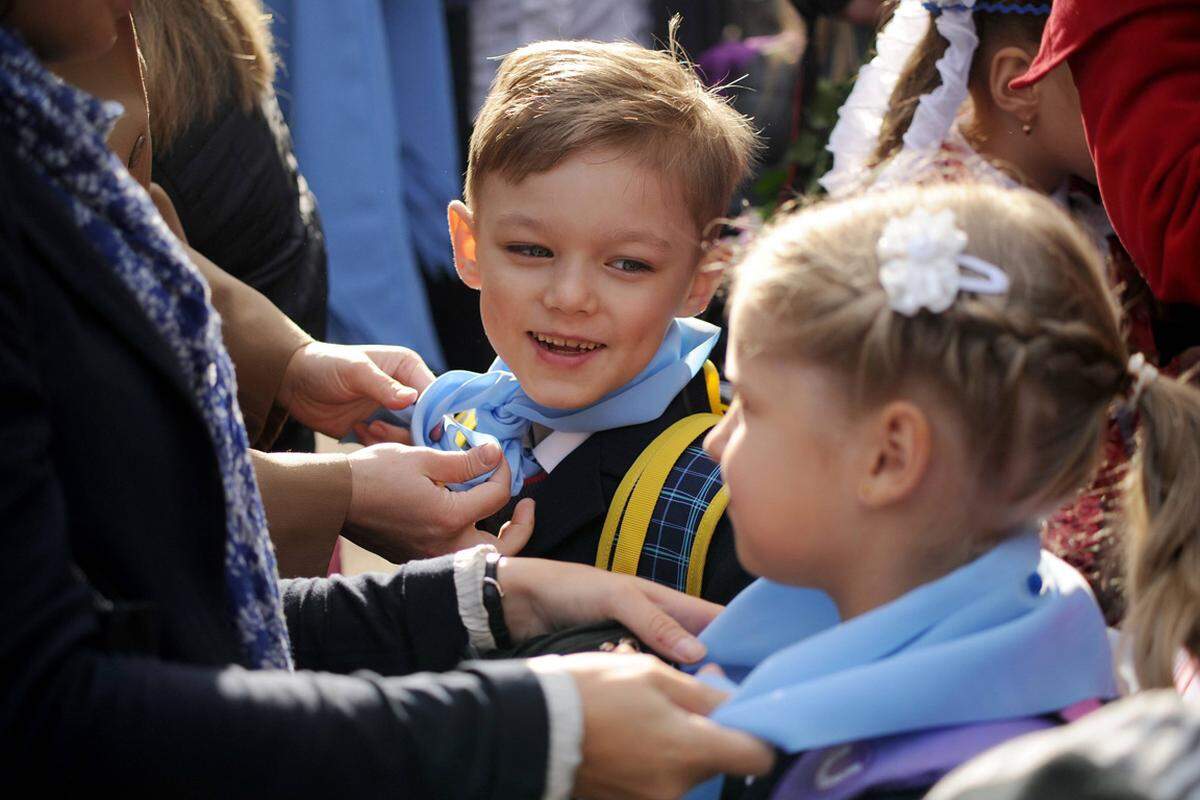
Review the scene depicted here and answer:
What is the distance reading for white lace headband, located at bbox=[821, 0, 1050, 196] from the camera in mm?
2596

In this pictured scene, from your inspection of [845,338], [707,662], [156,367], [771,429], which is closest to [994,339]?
[845,338]

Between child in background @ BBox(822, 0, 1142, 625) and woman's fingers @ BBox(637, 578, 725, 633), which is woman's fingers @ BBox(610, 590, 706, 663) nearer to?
woman's fingers @ BBox(637, 578, 725, 633)

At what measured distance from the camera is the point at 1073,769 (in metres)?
0.91

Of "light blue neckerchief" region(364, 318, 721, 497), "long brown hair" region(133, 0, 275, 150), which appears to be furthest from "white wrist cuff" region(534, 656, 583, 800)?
"long brown hair" region(133, 0, 275, 150)

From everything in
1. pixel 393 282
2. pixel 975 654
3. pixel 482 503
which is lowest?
pixel 393 282

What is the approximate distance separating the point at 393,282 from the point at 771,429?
297 centimetres

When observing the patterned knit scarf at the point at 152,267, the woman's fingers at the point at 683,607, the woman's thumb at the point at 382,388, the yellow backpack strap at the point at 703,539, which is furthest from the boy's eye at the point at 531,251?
the patterned knit scarf at the point at 152,267

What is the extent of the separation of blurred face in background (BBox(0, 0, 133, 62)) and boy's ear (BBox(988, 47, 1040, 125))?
1667mm

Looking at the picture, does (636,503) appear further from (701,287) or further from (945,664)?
(945,664)

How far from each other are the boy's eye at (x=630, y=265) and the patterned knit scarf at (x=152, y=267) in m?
0.82

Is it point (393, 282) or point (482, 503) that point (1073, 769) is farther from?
point (393, 282)

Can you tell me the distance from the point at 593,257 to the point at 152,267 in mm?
918

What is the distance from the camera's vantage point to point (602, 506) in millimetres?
2002

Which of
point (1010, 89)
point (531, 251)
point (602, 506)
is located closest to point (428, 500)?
point (602, 506)
